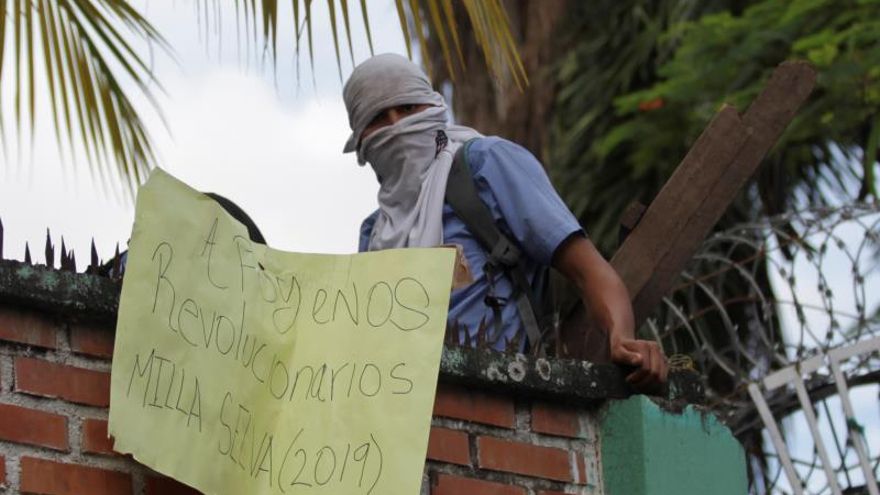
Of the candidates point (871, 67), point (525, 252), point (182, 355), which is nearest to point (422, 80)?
point (525, 252)

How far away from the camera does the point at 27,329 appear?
4.00m

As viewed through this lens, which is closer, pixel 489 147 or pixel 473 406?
pixel 473 406

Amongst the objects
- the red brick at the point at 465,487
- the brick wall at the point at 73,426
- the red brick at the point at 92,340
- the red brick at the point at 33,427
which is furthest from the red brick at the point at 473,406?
the red brick at the point at 33,427

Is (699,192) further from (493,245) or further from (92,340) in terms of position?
(92,340)

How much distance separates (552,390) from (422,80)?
3.54 ft

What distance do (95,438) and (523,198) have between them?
4.22 feet

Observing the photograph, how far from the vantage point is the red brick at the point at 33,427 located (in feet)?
12.8

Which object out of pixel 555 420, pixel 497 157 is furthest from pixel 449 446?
pixel 497 157

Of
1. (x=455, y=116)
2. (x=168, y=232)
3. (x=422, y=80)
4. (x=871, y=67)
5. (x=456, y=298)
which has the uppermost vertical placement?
(x=455, y=116)

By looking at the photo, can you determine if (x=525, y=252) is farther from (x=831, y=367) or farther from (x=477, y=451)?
(x=831, y=367)

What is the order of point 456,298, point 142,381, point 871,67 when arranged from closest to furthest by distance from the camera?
1. point 142,381
2. point 456,298
3. point 871,67

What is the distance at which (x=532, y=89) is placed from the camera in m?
14.5

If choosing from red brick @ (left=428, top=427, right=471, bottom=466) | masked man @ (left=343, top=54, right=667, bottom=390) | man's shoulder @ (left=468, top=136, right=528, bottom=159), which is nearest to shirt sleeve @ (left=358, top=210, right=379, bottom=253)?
masked man @ (left=343, top=54, right=667, bottom=390)

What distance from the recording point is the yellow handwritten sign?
4020 mm
